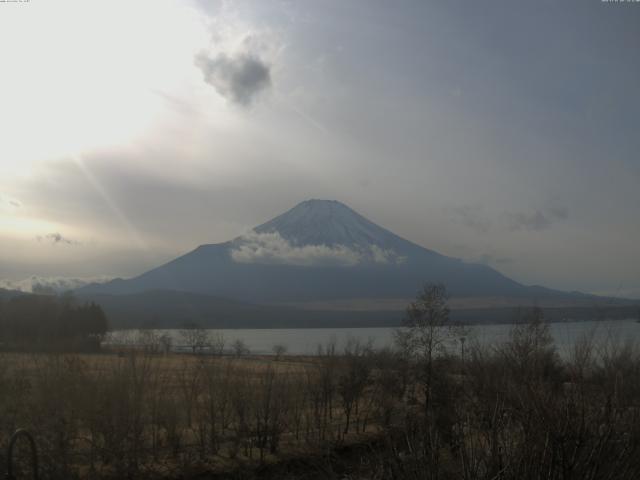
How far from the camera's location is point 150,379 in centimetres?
1873

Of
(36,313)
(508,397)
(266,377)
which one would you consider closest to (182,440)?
(266,377)

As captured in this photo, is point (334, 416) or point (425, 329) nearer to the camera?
point (334, 416)

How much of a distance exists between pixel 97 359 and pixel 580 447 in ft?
55.5

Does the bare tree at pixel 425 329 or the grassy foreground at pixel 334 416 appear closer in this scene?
the grassy foreground at pixel 334 416

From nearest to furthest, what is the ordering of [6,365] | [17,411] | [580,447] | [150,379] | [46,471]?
[580,447], [46,471], [17,411], [6,365], [150,379]

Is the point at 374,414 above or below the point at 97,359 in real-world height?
below

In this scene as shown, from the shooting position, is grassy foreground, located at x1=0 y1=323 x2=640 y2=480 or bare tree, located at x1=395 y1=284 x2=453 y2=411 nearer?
grassy foreground, located at x1=0 y1=323 x2=640 y2=480

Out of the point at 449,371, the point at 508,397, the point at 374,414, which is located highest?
the point at 508,397

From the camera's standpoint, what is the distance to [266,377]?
72.2 ft

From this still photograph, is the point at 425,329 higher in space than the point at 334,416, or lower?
higher

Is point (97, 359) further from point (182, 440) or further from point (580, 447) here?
point (580, 447)

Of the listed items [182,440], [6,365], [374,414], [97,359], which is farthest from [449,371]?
[6,365]

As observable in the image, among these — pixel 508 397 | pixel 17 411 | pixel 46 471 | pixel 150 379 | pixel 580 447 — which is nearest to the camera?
pixel 580 447

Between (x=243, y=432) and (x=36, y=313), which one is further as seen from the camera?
(x=36, y=313)
